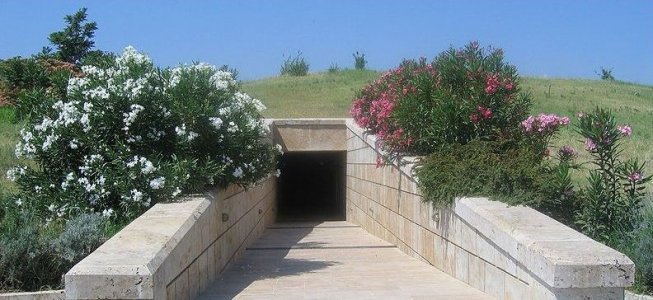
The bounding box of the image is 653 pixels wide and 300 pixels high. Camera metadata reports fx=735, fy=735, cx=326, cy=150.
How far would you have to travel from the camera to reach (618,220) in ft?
23.1

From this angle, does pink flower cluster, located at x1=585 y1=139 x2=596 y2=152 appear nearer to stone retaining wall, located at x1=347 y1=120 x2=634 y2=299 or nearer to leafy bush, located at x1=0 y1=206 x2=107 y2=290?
stone retaining wall, located at x1=347 y1=120 x2=634 y2=299

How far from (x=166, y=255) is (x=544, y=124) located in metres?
5.35

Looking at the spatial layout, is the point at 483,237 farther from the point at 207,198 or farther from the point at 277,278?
the point at 207,198

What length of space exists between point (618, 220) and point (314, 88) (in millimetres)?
24882

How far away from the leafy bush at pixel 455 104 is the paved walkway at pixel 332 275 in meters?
1.60

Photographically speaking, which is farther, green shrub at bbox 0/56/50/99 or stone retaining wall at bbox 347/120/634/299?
green shrub at bbox 0/56/50/99

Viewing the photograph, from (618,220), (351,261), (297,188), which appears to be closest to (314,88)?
(297,188)

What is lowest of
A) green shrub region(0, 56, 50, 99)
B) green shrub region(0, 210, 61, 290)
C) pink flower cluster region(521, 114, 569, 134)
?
green shrub region(0, 210, 61, 290)

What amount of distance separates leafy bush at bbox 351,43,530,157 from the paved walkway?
1604 millimetres

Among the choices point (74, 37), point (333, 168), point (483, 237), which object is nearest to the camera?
point (483, 237)

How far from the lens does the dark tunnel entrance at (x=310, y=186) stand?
2328 cm

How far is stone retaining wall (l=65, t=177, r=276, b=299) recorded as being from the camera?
4.37 m

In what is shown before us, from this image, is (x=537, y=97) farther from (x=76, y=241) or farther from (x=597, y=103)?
(x=76, y=241)

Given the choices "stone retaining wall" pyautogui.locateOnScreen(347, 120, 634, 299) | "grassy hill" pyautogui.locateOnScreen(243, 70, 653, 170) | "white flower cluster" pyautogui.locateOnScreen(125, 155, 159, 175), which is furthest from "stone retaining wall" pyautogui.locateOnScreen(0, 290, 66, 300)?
"grassy hill" pyautogui.locateOnScreen(243, 70, 653, 170)
